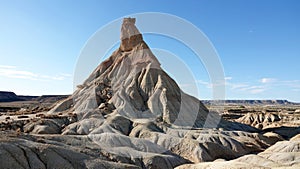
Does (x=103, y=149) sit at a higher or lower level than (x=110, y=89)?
lower

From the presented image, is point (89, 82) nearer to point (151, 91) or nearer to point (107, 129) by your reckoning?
point (151, 91)

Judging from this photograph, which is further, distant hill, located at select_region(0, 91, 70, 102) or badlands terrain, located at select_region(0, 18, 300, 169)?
distant hill, located at select_region(0, 91, 70, 102)

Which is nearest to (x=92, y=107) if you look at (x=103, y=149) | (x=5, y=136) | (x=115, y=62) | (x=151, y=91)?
(x=151, y=91)

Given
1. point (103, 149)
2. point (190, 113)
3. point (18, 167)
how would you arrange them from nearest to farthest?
1. point (18, 167)
2. point (103, 149)
3. point (190, 113)

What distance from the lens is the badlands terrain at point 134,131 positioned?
26656 mm

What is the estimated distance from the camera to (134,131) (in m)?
52.9

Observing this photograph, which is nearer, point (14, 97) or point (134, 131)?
point (134, 131)

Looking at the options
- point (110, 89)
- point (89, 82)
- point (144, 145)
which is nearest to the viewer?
point (144, 145)

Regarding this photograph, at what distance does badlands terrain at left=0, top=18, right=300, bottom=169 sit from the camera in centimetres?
2666

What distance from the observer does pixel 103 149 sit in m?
33.3

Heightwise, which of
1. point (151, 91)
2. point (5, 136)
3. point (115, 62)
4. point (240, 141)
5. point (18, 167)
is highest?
point (115, 62)

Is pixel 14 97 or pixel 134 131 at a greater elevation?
pixel 14 97

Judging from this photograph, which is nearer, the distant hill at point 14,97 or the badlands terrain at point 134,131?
the badlands terrain at point 134,131

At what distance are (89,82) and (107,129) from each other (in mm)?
38768
